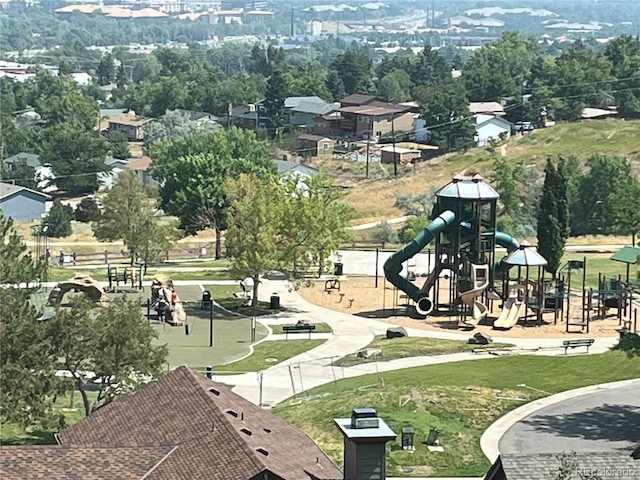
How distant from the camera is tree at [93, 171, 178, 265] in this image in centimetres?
7639

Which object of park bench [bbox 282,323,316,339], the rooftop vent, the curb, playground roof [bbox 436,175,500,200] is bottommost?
park bench [bbox 282,323,316,339]

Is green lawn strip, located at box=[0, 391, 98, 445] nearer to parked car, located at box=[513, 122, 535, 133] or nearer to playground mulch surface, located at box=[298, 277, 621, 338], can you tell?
playground mulch surface, located at box=[298, 277, 621, 338]

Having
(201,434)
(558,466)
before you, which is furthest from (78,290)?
(558,466)

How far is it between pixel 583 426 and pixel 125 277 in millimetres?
34205

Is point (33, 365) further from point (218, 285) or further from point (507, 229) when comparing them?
point (507, 229)

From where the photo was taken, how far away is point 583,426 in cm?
4209

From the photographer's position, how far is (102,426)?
98.0 ft

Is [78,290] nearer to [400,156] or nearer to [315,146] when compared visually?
[400,156]

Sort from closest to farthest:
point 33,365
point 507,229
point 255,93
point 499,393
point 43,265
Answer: point 33,365, point 499,393, point 43,265, point 507,229, point 255,93

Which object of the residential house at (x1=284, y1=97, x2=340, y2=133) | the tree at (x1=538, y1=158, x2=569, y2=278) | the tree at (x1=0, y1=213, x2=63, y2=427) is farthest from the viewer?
the residential house at (x1=284, y1=97, x2=340, y2=133)

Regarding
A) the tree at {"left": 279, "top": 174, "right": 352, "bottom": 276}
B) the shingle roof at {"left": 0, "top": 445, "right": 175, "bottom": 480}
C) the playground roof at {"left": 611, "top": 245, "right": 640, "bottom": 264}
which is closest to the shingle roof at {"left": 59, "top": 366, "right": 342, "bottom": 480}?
the shingle roof at {"left": 0, "top": 445, "right": 175, "bottom": 480}

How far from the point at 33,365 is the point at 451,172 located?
89.3m

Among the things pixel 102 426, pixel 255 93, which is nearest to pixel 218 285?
pixel 102 426

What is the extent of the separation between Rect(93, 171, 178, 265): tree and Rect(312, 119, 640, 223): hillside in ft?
108
